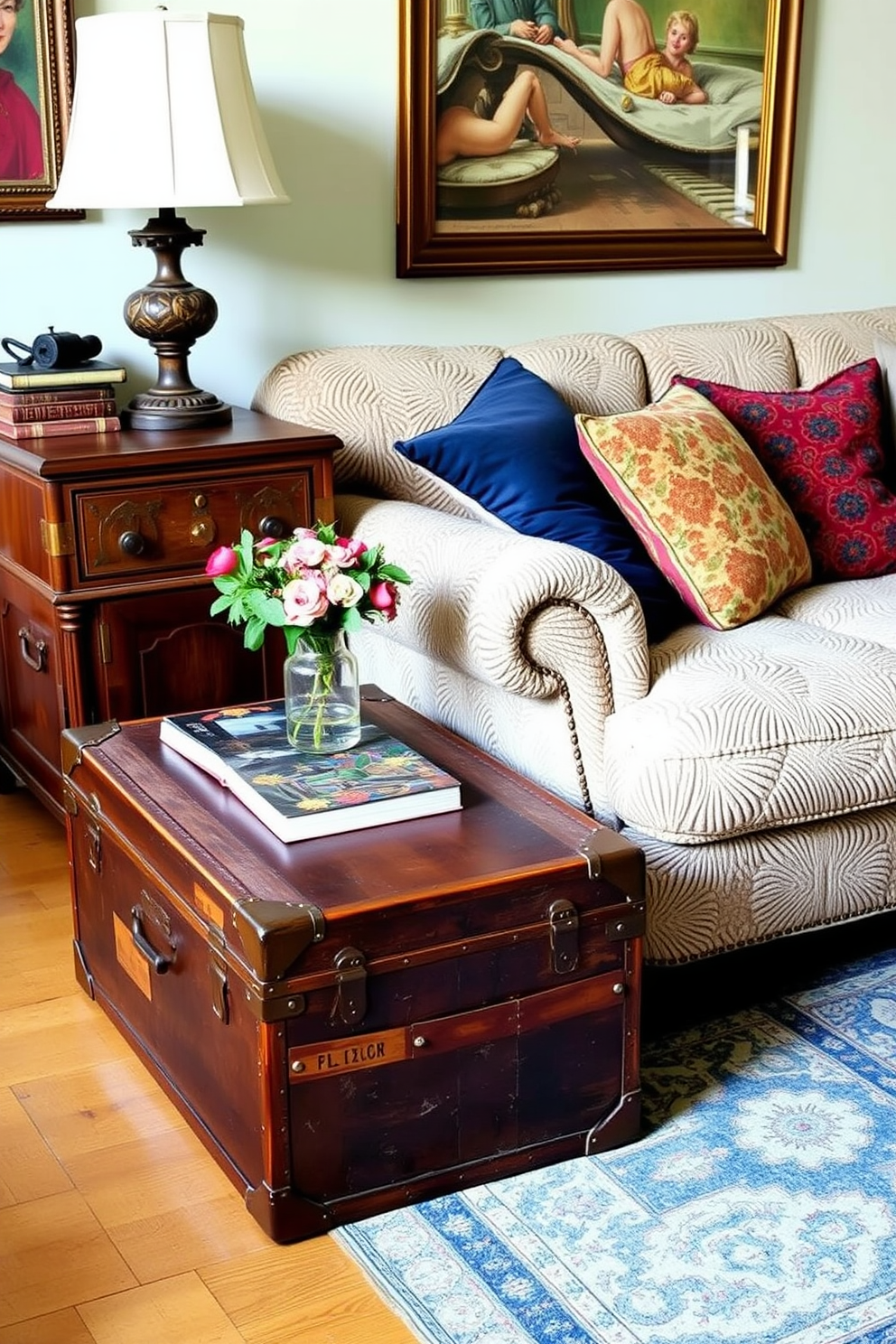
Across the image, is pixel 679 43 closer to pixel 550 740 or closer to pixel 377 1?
pixel 377 1

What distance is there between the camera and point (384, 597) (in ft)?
6.50

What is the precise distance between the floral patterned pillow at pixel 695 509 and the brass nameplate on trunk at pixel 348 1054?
99cm

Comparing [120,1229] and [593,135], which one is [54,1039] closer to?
[120,1229]

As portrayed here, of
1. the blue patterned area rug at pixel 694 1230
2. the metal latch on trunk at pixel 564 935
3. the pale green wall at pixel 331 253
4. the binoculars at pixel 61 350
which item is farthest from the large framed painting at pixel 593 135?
the blue patterned area rug at pixel 694 1230

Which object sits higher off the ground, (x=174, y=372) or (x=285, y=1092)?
(x=174, y=372)

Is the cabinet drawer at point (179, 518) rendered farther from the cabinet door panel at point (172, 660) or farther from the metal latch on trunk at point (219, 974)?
the metal latch on trunk at point (219, 974)

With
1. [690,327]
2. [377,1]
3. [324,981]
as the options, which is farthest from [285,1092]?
[377,1]

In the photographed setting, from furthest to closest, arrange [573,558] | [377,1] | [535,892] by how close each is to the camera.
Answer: [377,1], [573,558], [535,892]

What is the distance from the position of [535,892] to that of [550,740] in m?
0.46

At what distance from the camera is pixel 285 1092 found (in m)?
1.67

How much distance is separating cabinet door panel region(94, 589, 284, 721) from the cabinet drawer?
7 cm

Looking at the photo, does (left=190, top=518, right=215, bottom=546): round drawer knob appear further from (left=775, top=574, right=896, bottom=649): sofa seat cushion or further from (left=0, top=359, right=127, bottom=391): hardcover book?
(left=775, top=574, right=896, bottom=649): sofa seat cushion

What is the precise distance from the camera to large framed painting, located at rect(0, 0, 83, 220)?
104 inches

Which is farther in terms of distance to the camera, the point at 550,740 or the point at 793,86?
the point at 793,86
